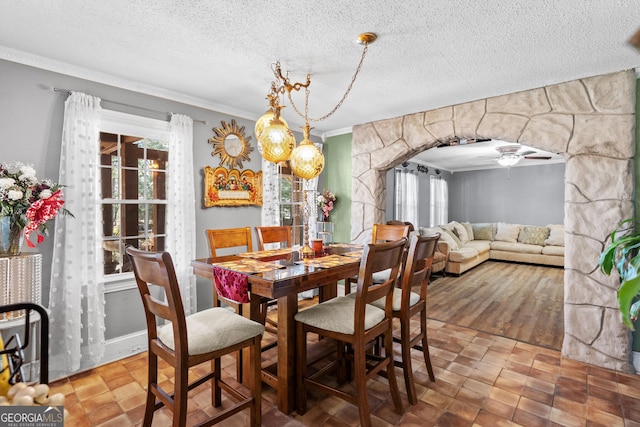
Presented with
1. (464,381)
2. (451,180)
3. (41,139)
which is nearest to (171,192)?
(41,139)

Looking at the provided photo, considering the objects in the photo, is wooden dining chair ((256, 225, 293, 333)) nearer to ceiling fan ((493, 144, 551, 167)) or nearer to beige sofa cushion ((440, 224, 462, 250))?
beige sofa cushion ((440, 224, 462, 250))

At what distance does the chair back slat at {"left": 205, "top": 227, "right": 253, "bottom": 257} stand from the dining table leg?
916 millimetres

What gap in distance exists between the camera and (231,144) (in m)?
3.74

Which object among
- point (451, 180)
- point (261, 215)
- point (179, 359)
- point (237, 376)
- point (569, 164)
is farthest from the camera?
point (451, 180)

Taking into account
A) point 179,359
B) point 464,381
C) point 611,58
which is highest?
point 611,58

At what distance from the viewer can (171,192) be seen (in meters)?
3.20

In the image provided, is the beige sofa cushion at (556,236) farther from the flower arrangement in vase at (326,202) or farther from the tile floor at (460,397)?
the flower arrangement in vase at (326,202)

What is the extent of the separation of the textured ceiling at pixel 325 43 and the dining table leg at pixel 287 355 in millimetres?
1769

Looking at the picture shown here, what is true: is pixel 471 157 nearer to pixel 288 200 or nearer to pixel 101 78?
pixel 288 200

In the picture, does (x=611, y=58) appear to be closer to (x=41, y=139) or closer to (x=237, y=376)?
(x=237, y=376)

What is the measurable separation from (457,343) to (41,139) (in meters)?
3.98

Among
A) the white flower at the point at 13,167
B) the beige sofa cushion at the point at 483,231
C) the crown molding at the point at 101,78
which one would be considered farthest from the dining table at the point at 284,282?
the beige sofa cushion at the point at 483,231

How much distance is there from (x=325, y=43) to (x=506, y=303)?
399cm

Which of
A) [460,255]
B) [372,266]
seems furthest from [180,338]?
[460,255]
